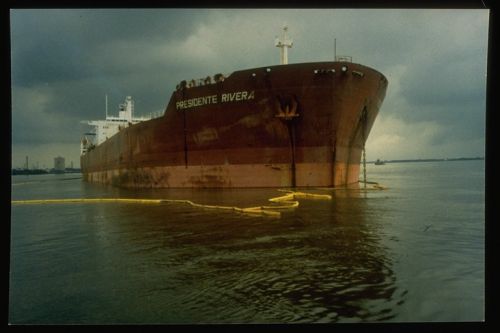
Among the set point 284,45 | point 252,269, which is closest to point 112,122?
point 284,45

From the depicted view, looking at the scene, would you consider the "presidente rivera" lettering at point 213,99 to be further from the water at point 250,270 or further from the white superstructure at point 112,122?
the white superstructure at point 112,122

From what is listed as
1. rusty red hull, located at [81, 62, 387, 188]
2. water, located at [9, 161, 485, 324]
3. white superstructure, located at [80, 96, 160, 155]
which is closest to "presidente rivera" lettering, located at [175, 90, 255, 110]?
rusty red hull, located at [81, 62, 387, 188]

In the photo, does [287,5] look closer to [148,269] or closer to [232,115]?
[148,269]

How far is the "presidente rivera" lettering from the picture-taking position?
18.0 m

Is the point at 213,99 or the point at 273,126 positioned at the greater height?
the point at 213,99

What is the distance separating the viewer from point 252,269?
6.04 meters

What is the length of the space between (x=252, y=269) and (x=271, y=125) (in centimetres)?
1243

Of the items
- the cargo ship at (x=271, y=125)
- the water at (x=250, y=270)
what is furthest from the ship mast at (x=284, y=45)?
the water at (x=250, y=270)

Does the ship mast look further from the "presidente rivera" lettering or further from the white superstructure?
the white superstructure

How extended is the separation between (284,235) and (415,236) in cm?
288

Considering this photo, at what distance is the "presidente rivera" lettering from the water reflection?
8.27 meters

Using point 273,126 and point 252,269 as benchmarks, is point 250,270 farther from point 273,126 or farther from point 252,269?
point 273,126

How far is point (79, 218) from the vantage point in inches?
494

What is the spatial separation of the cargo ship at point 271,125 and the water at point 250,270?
289 inches
